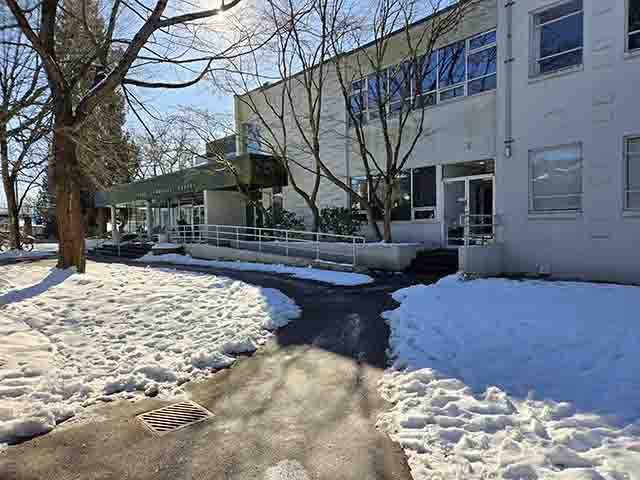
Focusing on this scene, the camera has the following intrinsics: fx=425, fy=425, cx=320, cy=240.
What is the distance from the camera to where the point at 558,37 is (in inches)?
398

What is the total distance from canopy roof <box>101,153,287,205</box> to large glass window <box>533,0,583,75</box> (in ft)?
37.5

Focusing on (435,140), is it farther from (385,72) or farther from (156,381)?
(156,381)

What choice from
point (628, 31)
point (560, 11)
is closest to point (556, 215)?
point (628, 31)

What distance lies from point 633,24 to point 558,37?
1.52 meters

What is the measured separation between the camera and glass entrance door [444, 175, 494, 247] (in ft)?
43.9

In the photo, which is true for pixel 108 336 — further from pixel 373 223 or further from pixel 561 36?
pixel 561 36

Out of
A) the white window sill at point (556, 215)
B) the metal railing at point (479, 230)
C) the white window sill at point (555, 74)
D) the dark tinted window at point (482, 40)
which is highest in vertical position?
the dark tinted window at point (482, 40)

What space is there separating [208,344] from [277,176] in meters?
14.6

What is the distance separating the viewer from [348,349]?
5434 millimetres

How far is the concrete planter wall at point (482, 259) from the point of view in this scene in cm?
1009

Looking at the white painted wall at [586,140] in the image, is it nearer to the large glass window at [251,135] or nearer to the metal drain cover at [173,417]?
the metal drain cover at [173,417]

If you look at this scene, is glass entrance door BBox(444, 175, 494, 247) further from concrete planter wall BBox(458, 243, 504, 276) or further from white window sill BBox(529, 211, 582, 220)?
white window sill BBox(529, 211, 582, 220)

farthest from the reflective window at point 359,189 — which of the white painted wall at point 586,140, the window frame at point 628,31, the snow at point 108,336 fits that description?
the window frame at point 628,31

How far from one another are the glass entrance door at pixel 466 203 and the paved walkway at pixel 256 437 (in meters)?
9.34
